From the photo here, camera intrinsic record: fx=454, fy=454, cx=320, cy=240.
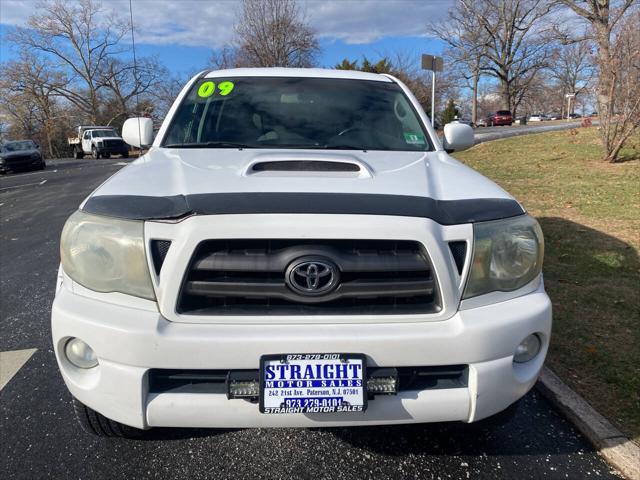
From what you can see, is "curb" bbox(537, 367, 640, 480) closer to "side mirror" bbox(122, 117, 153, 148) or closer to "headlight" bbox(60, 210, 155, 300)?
"headlight" bbox(60, 210, 155, 300)

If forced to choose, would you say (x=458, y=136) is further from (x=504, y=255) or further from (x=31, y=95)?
(x=31, y=95)

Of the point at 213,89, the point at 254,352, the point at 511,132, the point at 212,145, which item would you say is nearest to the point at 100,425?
the point at 254,352

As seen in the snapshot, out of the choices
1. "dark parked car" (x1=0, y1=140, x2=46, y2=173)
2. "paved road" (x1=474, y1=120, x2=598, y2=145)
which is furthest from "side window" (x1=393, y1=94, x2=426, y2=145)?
"dark parked car" (x1=0, y1=140, x2=46, y2=173)

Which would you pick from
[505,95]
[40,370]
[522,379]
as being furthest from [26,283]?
[505,95]

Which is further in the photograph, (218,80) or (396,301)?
(218,80)

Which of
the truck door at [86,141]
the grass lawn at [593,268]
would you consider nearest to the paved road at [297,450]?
the grass lawn at [593,268]

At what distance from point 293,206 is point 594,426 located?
6.35ft

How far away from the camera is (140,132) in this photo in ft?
10.3

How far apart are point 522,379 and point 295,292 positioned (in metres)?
0.99

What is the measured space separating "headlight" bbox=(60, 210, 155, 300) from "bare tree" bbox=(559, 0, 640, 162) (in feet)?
30.5

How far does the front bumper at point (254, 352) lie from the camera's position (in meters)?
1.62

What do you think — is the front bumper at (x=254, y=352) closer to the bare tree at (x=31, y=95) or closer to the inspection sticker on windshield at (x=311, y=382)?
the inspection sticker on windshield at (x=311, y=382)

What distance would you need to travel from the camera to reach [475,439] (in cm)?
Result: 228

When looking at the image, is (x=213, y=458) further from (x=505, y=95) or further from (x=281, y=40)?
(x=505, y=95)
